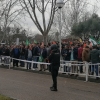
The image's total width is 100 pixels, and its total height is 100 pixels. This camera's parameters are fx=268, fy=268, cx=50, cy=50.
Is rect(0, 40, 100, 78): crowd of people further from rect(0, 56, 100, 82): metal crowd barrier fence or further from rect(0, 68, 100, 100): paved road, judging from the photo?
rect(0, 68, 100, 100): paved road

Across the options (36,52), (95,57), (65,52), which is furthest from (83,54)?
(36,52)

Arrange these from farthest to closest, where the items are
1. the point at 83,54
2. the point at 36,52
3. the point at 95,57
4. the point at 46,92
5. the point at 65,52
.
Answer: the point at 36,52, the point at 65,52, the point at 83,54, the point at 95,57, the point at 46,92

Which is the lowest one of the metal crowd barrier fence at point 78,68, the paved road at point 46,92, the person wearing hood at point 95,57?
the paved road at point 46,92

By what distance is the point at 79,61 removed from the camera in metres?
15.5

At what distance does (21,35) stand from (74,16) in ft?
147

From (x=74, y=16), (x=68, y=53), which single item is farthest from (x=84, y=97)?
(x=74, y=16)

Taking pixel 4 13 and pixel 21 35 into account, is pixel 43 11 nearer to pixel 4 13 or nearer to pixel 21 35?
pixel 4 13

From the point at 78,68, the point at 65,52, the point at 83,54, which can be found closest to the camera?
the point at 83,54

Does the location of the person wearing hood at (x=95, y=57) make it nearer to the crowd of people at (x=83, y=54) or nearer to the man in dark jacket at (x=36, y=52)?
the crowd of people at (x=83, y=54)

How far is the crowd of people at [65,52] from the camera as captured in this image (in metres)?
14.0

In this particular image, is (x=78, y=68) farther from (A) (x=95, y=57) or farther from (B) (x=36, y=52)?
(B) (x=36, y=52)

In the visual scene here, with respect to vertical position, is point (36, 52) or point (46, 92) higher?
point (36, 52)

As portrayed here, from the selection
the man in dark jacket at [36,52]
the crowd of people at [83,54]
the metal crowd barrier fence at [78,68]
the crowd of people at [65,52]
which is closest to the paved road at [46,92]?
the metal crowd barrier fence at [78,68]

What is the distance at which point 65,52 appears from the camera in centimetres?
1662
